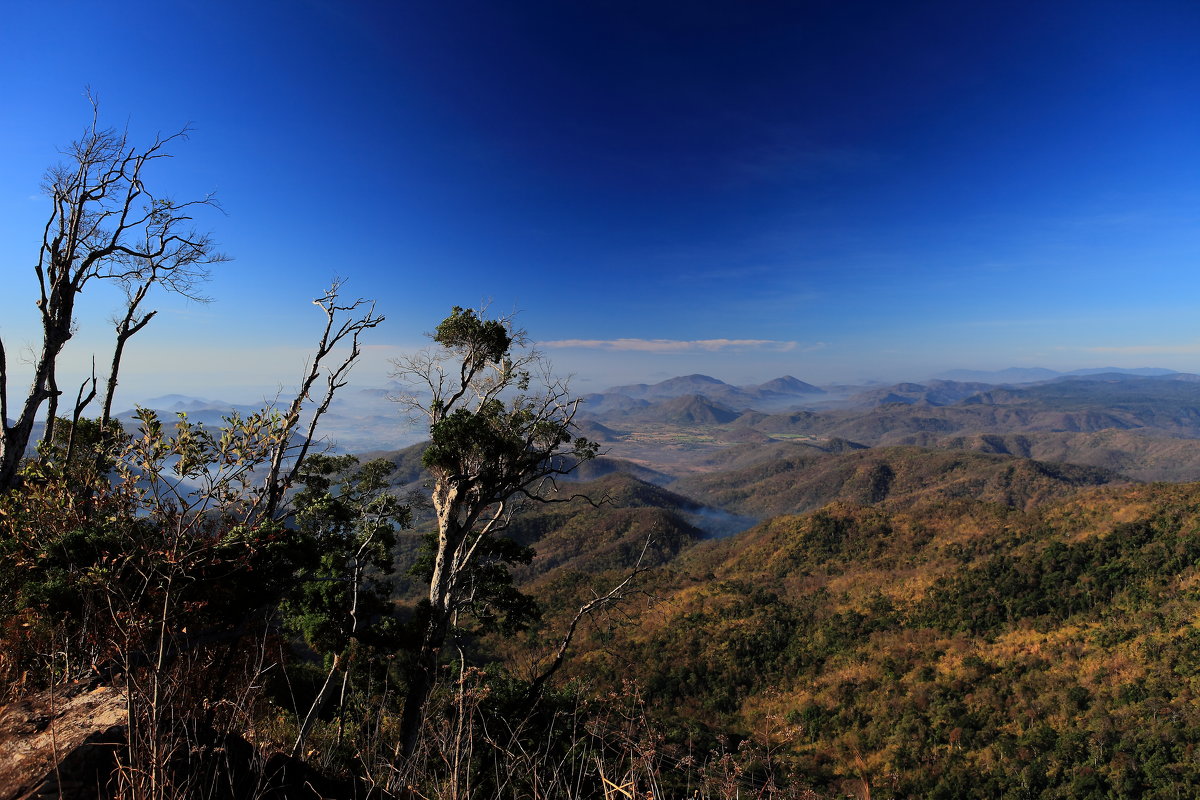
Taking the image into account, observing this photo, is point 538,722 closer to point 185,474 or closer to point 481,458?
point 481,458

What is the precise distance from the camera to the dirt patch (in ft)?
10.5

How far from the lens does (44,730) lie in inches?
138

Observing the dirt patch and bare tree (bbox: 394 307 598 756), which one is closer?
the dirt patch

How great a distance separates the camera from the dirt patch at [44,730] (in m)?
3.20

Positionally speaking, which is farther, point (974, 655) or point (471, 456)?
point (974, 655)

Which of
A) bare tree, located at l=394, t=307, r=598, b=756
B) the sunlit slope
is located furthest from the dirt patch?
the sunlit slope

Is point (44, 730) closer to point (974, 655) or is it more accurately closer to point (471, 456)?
point (471, 456)

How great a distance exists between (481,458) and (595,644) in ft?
109

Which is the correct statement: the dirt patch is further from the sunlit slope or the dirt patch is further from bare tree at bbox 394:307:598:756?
the sunlit slope

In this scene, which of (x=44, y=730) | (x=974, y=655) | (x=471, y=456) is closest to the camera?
(x=44, y=730)

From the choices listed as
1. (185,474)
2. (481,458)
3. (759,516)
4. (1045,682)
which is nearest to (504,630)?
(481,458)

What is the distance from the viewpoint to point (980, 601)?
33688 mm

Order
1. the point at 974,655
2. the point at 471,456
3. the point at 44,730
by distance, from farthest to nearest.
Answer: the point at 974,655 < the point at 471,456 < the point at 44,730

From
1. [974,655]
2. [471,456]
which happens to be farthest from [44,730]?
[974,655]
